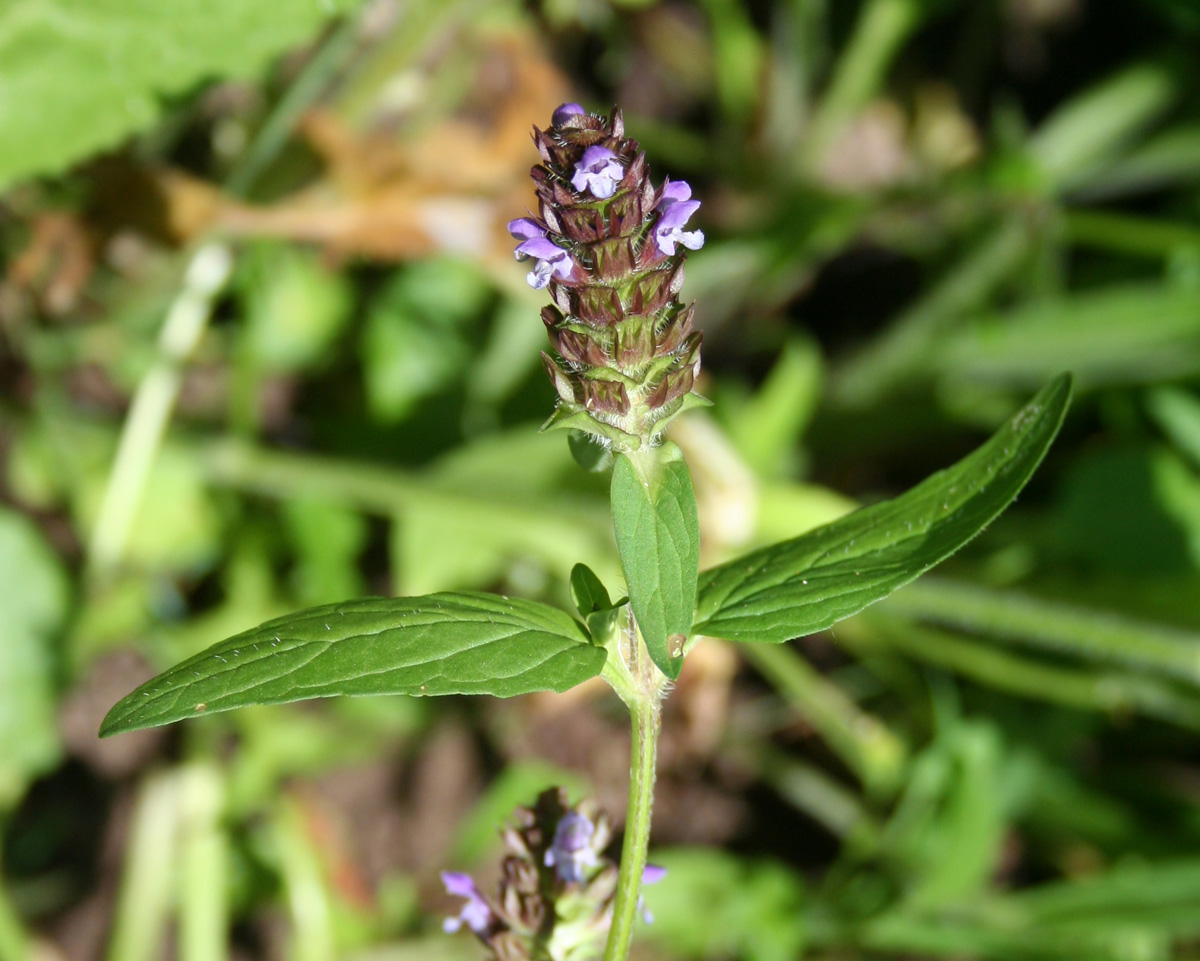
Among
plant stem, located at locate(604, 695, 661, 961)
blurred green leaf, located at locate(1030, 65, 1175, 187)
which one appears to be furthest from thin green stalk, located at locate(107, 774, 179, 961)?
blurred green leaf, located at locate(1030, 65, 1175, 187)

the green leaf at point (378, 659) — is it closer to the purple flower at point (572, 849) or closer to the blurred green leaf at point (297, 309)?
the purple flower at point (572, 849)

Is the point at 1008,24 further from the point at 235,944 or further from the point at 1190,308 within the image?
the point at 235,944

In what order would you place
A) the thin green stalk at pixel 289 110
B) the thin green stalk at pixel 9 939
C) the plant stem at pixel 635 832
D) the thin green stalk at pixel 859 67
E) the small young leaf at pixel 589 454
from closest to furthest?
the plant stem at pixel 635 832 < the small young leaf at pixel 589 454 < the thin green stalk at pixel 9 939 < the thin green stalk at pixel 289 110 < the thin green stalk at pixel 859 67

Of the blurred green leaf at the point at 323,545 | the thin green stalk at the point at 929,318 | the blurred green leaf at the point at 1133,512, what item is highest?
the thin green stalk at the point at 929,318

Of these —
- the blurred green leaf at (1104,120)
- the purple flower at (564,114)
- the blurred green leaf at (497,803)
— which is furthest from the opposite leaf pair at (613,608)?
the blurred green leaf at (1104,120)

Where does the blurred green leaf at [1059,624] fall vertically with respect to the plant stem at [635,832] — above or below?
above

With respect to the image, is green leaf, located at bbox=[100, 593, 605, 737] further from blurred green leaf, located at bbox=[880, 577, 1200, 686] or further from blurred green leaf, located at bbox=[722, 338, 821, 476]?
blurred green leaf, located at bbox=[722, 338, 821, 476]

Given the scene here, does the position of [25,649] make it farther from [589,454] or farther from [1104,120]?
[1104,120]

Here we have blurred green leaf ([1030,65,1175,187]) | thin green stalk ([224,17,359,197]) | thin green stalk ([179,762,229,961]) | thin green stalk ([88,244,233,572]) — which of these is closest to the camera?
thin green stalk ([224,17,359,197])
